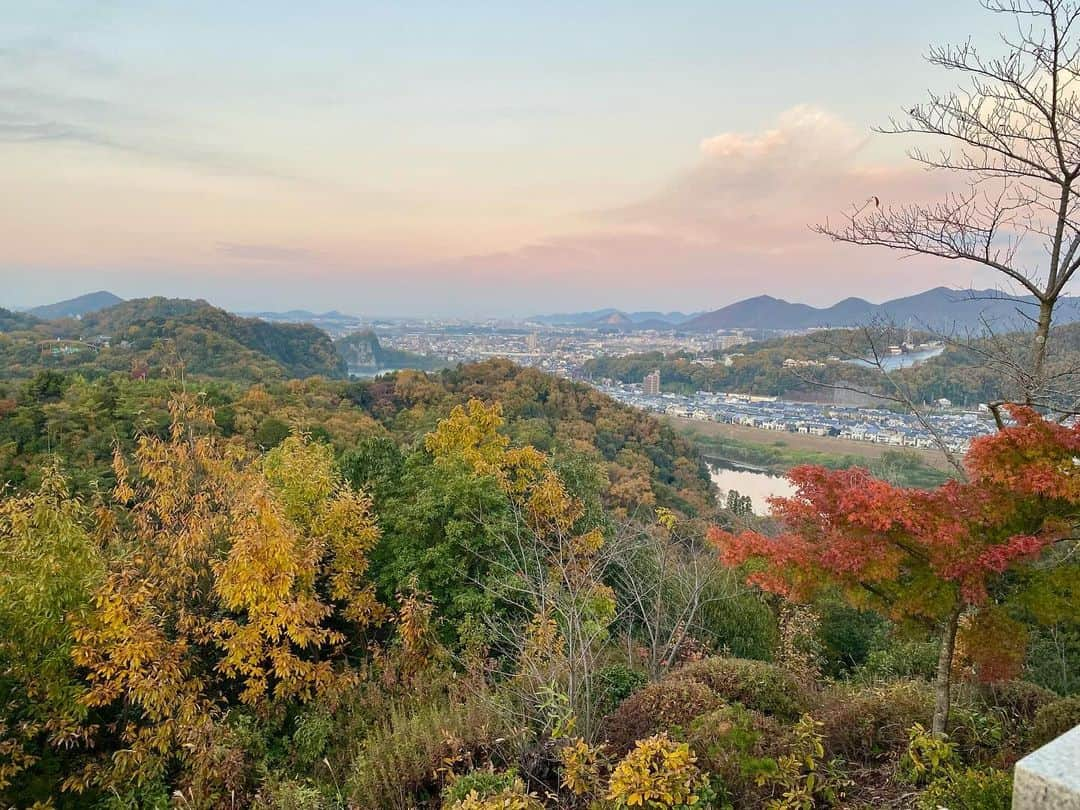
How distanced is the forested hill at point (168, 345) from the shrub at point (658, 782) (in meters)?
23.9

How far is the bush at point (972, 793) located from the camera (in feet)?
7.88

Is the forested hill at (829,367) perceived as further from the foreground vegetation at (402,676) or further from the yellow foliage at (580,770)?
the yellow foliage at (580,770)

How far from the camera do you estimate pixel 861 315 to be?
6121 mm

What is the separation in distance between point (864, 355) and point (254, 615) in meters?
4.84

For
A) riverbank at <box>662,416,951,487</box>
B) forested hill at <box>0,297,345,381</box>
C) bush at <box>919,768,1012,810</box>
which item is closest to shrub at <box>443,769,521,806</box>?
bush at <box>919,768,1012,810</box>

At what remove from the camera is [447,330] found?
114250 millimetres

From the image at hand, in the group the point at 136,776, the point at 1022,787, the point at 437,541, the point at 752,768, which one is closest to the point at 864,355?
the point at 752,768

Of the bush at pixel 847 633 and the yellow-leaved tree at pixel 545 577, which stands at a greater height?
the yellow-leaved tree at pixel 545 577

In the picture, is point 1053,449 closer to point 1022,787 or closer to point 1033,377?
point 1033,377

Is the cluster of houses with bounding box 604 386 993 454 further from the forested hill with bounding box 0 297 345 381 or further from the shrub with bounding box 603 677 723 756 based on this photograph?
the forested hill with bounding box 0 297 345 381

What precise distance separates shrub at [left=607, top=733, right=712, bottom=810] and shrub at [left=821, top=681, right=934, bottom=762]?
1.12m

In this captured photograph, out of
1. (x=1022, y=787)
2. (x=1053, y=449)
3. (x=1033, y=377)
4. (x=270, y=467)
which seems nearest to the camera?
(x=1022, y=787)

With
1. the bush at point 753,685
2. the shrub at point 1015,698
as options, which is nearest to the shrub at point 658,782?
the bush at point 753,685

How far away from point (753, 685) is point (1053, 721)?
155 cm
